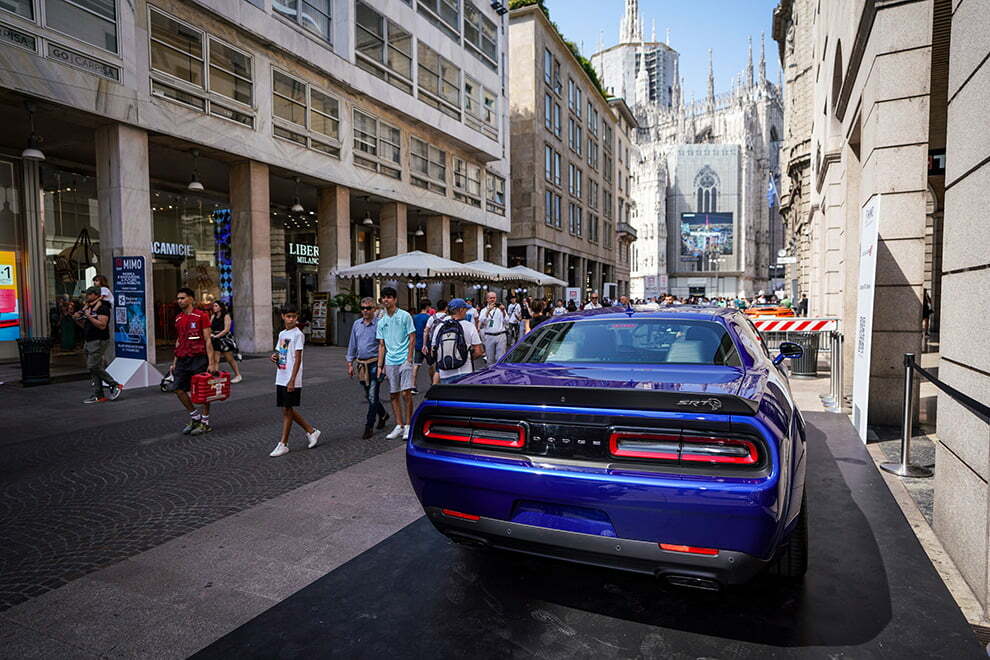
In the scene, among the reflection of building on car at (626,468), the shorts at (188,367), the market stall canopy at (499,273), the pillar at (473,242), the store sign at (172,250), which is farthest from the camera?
the pillar at (473,242)

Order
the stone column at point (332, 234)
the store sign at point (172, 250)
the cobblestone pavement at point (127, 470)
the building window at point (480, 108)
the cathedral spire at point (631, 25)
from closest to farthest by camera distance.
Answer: the cobblestone pavement at point (127, 470), the stone column at point (332, 234), the store sign at point (172, 250), the building window at point (480, 108), the cathedral spire at point (631, 25)

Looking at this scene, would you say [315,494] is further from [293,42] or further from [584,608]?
[293,42]

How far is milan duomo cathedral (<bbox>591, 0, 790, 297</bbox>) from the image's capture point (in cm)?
8712

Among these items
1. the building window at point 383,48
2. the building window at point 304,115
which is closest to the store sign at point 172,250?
the building window at point 304,115

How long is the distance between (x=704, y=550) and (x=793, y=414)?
995 millimetres

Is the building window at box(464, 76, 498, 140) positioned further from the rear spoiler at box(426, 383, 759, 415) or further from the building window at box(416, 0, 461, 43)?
the rear spoiler at box(426, 383, 759, 415)

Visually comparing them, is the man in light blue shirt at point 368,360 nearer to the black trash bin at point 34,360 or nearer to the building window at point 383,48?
the black trash bin at point 34,360

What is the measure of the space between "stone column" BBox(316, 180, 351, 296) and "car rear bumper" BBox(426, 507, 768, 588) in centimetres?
1789

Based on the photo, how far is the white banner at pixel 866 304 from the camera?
555cm

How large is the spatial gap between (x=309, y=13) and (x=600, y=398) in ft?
64.0

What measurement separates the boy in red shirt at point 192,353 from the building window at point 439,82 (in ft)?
60.5

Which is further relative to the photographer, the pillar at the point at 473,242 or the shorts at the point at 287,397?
the pillar at the point at 473,242

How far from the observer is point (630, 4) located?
351 ft

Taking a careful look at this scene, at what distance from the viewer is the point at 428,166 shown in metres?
24.3
